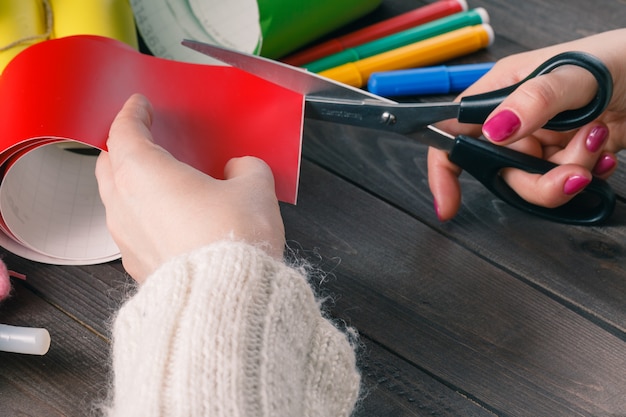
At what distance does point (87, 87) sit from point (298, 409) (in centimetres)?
32

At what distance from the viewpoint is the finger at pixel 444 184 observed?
0.63 metres

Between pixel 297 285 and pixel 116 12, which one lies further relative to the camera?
pixel 116 12

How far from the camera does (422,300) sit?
1.91 ft

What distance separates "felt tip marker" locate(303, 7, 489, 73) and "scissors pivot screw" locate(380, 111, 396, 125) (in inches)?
6.6

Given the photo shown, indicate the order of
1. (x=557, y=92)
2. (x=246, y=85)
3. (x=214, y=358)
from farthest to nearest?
(x=246, y=85) → (x=557, y=92) → (x=214, y=358)

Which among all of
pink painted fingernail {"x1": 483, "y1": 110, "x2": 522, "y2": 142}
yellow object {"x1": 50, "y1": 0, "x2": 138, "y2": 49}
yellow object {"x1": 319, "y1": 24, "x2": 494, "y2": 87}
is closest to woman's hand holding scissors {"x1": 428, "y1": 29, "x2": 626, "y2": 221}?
pink painted fingernail {"x1": 483, "y1": 110, "x2": 522, "y2": 142}

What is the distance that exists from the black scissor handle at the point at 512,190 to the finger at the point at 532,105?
0.07 m

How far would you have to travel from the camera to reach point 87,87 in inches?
23.0

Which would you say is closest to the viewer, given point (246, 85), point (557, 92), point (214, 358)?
point (214, 358)

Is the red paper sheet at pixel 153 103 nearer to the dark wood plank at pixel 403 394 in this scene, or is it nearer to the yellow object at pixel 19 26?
the yellow object at pixel 19 26

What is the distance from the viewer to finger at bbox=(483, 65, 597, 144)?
53cm

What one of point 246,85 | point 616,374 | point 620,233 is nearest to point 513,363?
point 616,374

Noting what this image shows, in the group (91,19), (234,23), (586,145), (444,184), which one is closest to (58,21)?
(91,19)

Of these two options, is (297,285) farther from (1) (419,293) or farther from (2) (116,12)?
(2) (116,12)
